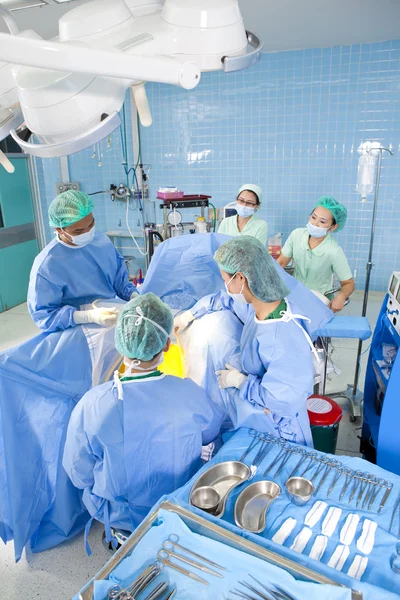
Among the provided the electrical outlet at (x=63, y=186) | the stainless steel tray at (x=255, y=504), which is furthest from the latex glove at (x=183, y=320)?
the electrical outlet at (x=63, y=186)

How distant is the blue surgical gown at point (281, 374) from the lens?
1.59 metres

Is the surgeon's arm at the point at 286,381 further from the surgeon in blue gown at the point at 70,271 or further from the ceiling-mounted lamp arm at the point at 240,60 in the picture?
the ceiling-mounted lamp arm at the point at 240,60

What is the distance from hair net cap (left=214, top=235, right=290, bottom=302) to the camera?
5.34 ft

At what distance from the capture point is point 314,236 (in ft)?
10.1

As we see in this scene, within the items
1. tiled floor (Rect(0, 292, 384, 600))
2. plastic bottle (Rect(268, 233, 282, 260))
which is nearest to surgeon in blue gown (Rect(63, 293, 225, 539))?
tiled floor (Rect(0, 292, 384, 600))

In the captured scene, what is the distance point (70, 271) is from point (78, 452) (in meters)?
0.97

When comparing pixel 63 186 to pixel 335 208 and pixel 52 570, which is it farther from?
pixel 52 570

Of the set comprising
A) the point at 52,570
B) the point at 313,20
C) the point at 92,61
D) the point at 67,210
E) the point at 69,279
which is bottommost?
the point at 52,570

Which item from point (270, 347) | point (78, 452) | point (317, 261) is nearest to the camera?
point (78, 452)

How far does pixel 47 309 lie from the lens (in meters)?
2.07

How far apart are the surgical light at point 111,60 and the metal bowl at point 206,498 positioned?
1046 millimetres

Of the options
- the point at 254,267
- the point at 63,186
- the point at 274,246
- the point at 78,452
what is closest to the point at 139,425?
the point at 78,452

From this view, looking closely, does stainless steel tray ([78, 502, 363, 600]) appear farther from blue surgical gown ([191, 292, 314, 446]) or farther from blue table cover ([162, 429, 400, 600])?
blue surgical gown ([191, 292, 314, 446])

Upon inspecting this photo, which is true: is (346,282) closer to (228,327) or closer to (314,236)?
(314,236)
